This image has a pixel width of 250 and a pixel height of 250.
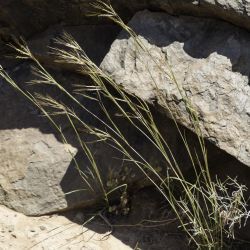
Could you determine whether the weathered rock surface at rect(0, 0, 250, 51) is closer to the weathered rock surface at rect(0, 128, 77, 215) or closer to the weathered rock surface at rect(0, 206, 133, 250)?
the weathered rock surface at rect(0, 128, 77, 215)

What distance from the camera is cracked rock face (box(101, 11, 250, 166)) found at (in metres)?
2.69

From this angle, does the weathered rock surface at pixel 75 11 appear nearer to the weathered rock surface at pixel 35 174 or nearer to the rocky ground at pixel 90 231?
the weathered rock surface at pixel 35 174

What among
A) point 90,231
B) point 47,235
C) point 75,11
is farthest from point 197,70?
point 47,235

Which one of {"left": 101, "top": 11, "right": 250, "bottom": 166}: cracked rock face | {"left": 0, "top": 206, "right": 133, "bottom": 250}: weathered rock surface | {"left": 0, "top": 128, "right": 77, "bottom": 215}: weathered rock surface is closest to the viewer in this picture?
{"left": 101, "top": 11, "right": 250, "bottom": 166}: cracked rock face

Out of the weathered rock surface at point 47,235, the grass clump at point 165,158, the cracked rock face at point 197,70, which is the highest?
the cracked rock face at point 197,70

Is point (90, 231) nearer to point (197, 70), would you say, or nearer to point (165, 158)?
point (165, 158)

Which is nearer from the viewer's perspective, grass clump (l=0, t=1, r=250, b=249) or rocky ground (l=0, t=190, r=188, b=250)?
grass clump (l=0, t=1, r=250, b=249)

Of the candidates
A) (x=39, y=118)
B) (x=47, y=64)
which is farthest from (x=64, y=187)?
(x=47, y=64)

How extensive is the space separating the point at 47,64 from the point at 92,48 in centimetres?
28

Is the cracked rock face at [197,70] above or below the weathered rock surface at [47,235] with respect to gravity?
above

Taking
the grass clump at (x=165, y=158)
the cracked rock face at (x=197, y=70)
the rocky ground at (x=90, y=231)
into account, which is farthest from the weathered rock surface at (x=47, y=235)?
the cracked rock face at (x=197, y=70)

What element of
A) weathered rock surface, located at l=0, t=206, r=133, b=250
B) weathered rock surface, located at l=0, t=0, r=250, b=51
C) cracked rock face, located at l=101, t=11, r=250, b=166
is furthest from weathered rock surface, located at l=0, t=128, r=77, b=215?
weathered rock surface, located at l=0, t=0, r=250, b=51

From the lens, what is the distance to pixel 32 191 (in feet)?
9.96

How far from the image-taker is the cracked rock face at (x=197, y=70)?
8.81 ft
